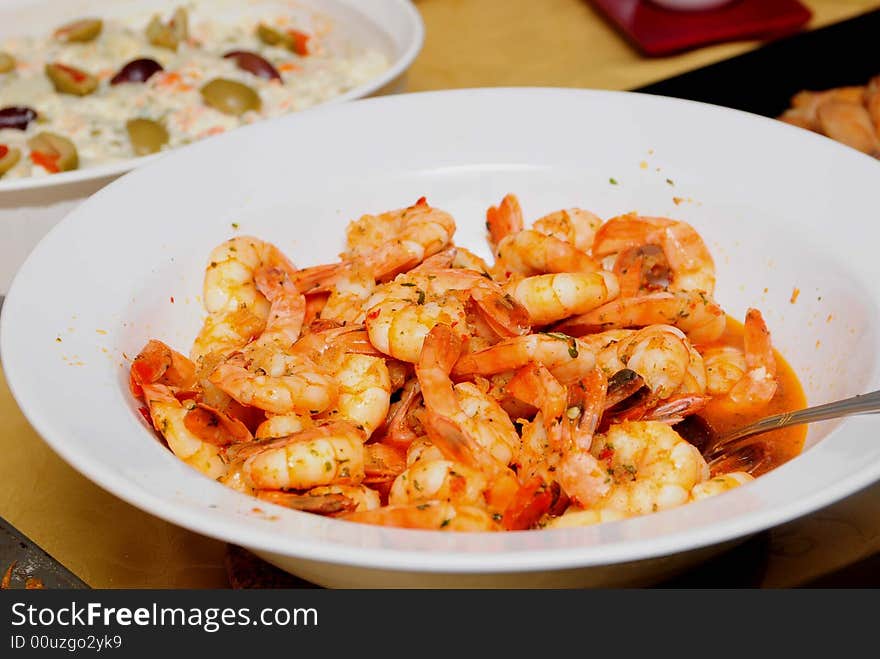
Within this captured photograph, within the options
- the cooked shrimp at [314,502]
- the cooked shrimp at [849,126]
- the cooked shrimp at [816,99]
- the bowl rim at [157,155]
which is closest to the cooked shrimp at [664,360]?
the cooked shrimp at [314,502]

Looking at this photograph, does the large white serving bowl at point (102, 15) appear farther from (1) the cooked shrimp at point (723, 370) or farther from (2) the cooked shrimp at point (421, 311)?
(1) the cooked shrimp at point (723, 370)

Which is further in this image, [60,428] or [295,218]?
[295,218]

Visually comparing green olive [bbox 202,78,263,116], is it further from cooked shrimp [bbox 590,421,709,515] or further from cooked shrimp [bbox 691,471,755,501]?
cooked shrimp [bbox 691,471,755,501]

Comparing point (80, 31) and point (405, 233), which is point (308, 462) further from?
point (80, 31)

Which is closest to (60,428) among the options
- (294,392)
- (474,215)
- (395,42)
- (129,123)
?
(294,392)

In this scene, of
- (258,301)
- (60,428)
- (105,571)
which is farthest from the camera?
(258,301)

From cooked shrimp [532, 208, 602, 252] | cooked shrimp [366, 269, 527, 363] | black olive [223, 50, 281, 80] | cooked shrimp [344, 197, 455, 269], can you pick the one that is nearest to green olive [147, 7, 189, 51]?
black olive [223, 50, 281, 80]

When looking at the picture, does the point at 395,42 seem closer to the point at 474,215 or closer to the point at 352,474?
the point at 474,215

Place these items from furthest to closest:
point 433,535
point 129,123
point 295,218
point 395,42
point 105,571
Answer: point 395,42 < point 129,123 < point 295,218 < point 105,571 < point 433,535
